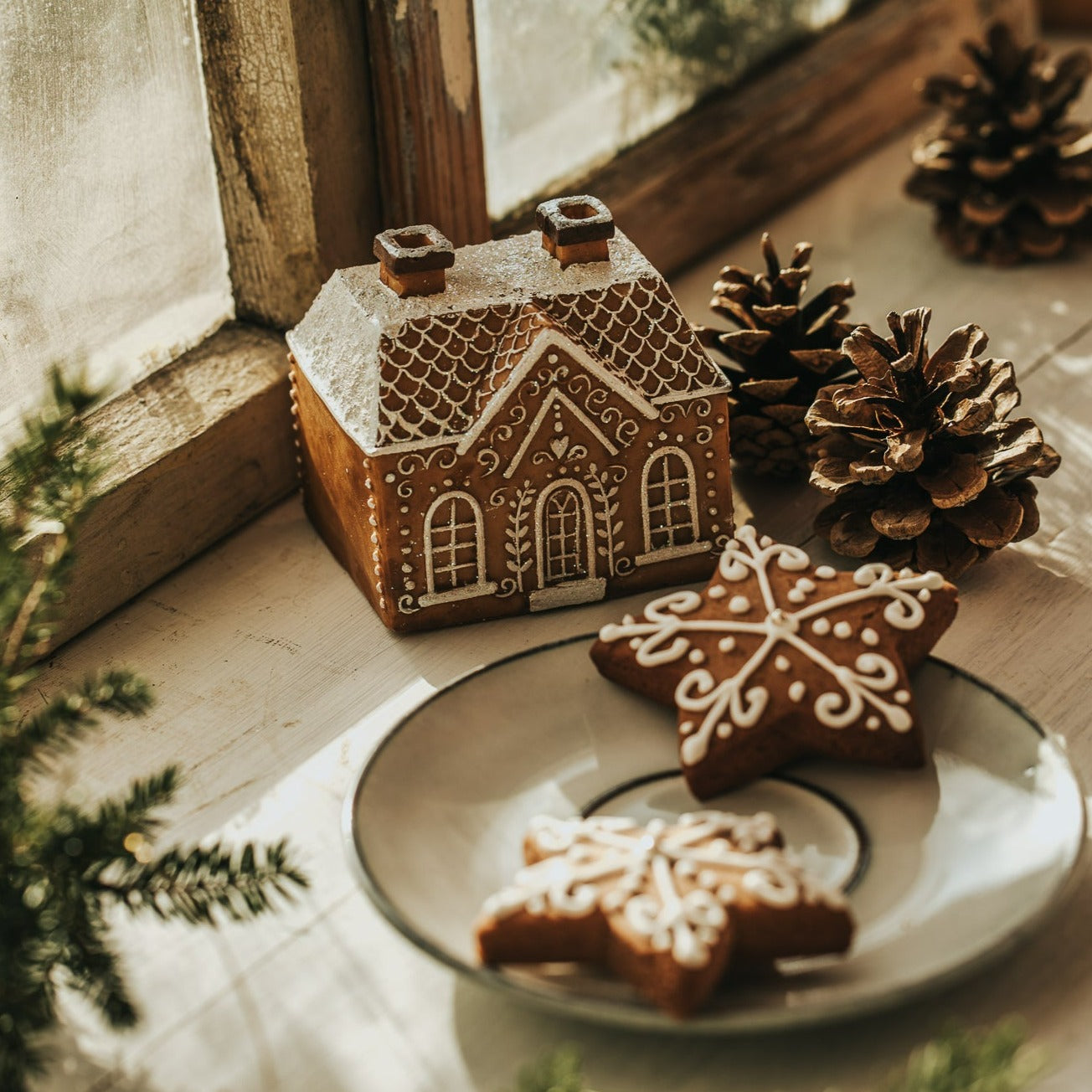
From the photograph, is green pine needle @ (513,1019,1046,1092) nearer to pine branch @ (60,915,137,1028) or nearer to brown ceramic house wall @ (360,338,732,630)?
pine branch @ (60,915,137,1028)

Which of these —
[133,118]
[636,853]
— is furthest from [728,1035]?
[133,118]

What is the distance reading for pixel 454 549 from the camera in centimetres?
103

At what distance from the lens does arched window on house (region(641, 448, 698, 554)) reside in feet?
3.45

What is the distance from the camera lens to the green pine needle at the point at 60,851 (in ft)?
2.29

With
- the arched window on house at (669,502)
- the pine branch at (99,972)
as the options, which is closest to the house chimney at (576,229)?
the arched window on house at (669,502)

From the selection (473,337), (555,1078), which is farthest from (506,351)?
(555,1078)

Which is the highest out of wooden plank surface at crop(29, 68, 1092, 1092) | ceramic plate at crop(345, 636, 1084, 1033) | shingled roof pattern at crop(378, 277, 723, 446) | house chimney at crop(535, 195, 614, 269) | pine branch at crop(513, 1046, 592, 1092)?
house chimney at crop(535, 195, 614, 269)

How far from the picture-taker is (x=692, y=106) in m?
1.55

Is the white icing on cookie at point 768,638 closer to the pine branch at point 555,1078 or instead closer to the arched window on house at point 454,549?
the arched window on house at point 454,549

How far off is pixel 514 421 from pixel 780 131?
2.45 ft

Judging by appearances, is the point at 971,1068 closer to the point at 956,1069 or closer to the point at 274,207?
the point at 956,1069

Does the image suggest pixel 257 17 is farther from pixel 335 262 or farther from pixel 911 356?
pixel 911 356

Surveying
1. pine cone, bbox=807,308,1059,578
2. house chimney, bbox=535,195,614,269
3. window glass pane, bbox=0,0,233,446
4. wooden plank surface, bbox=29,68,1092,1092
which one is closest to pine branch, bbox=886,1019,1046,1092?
wooden plank surface, bbox=29,68,1092,1092

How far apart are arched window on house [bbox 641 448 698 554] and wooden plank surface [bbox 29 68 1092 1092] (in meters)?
0.06
